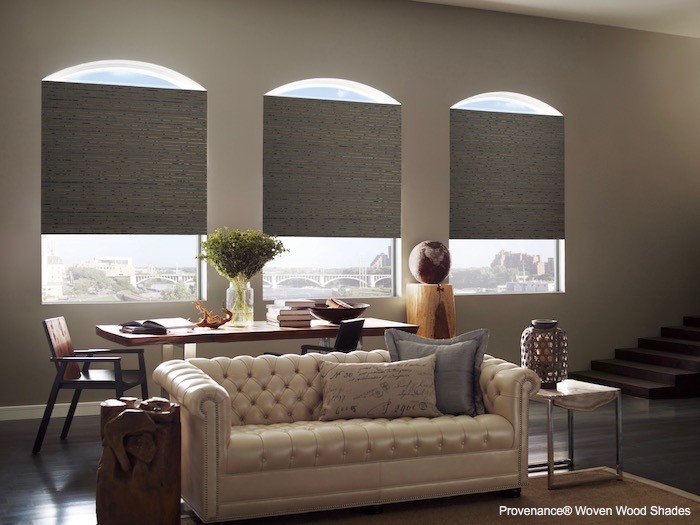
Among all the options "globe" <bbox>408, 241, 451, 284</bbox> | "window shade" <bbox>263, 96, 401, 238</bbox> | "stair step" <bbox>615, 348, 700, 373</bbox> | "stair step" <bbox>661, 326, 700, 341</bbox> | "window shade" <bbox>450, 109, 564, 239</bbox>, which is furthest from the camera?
"stair step" <bbox>661, 326, 700, 341</bbox>

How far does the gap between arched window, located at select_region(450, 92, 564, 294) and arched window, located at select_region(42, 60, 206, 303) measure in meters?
2.50

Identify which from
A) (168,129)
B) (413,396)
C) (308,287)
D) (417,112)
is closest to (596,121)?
(417,112)

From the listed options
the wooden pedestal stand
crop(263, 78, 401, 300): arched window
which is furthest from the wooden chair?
the wooden pedestal stand

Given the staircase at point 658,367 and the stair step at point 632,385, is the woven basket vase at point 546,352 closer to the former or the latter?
the stair step at point 632,385

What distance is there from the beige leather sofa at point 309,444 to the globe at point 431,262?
275cm

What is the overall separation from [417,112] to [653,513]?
4.50 metres

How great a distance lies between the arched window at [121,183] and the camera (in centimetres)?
640

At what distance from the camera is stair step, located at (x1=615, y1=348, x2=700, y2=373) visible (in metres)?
7.50

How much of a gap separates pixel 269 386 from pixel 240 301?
4.82 ft

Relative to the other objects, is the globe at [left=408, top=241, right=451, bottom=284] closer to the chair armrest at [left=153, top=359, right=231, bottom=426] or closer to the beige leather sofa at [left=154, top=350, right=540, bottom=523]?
the beige leather sofa at [left=154, top=350, right=540, bottom=523]

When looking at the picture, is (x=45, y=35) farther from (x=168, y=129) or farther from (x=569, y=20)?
(x=569, y=20)

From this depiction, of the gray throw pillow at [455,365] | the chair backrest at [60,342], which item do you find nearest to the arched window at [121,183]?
the chair backrest at [60,342]

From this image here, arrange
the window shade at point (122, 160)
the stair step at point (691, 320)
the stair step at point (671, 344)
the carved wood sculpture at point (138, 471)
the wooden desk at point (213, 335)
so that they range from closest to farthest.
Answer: the carved wood sculpture at point (138, 471)
the wooden desk at point (213, 335)
the window shade at point (122, 160)
the stair step at point (671, 344)
the stair step at point (691, 320)

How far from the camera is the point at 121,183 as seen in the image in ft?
21.5
